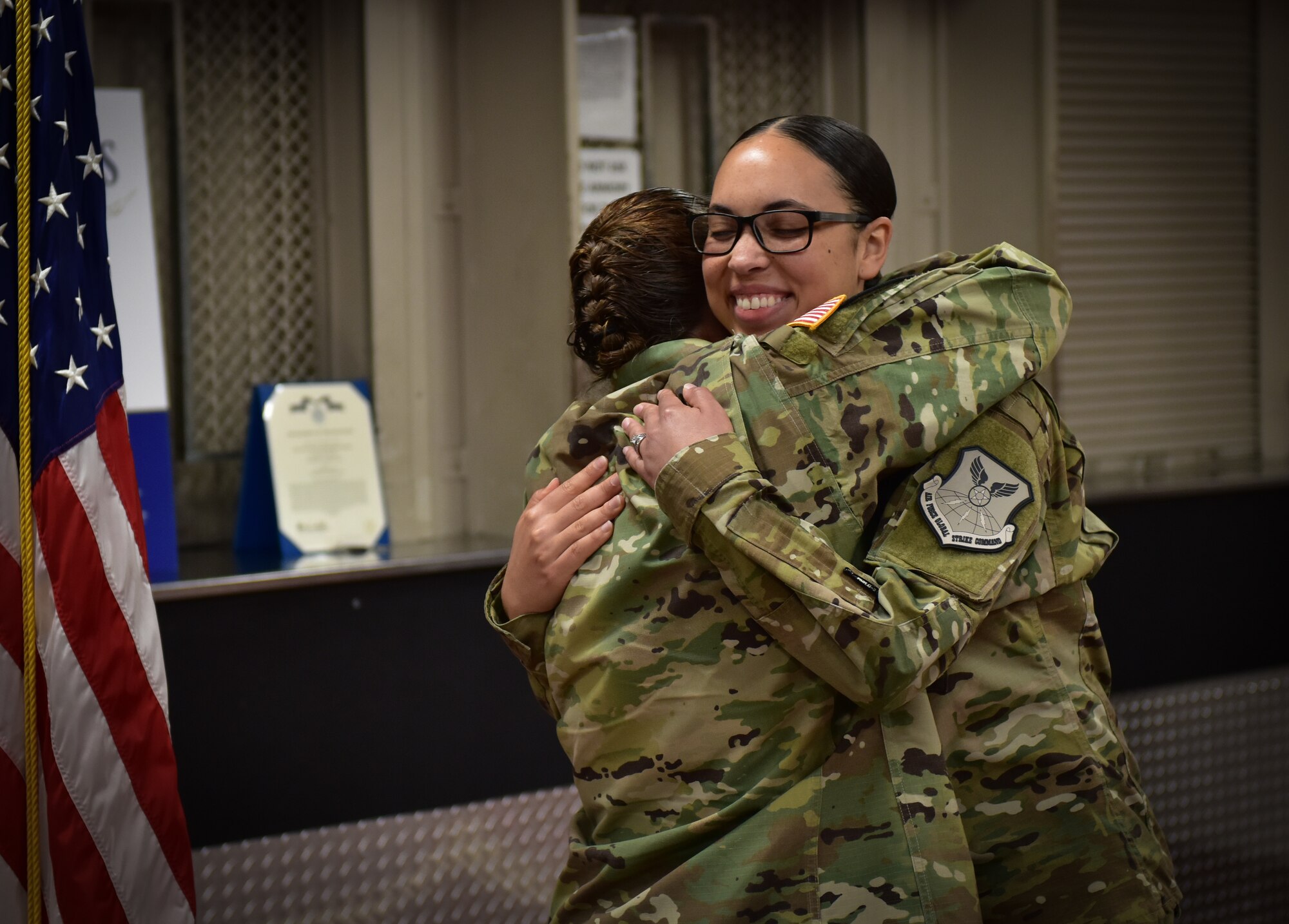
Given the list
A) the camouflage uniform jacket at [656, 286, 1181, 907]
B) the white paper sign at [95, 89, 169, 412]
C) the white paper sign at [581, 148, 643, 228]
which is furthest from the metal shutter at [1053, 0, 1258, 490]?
the camouflage uniform jacket at [656, 286, 1181, 907]

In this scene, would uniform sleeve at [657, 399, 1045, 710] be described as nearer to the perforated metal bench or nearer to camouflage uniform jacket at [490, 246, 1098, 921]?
camouflage uniform jacket at [490, 246, 1098, 921]

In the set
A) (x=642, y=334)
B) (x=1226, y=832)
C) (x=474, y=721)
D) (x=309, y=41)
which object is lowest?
(x=1226, y=832)

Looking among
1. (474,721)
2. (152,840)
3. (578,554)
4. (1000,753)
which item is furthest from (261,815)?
(1000,753)

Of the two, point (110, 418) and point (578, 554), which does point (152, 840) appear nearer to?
point (110, 418)

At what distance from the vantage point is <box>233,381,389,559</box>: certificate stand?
3436 millimetres

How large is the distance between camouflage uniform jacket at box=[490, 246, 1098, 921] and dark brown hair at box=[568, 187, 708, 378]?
0.61ft

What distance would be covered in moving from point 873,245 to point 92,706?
1.48m

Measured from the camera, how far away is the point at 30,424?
82.8 inches

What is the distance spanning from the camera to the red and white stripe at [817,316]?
153cm

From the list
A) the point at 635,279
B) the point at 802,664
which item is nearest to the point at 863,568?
the point at 802,664

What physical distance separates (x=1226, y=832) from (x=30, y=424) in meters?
3.49

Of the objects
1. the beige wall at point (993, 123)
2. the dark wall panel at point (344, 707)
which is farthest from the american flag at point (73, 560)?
the beige wall at point (993, 123)

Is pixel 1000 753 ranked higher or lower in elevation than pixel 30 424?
lower

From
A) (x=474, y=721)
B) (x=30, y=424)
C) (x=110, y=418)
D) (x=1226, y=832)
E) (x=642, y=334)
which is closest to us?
(x=642, y=334)
